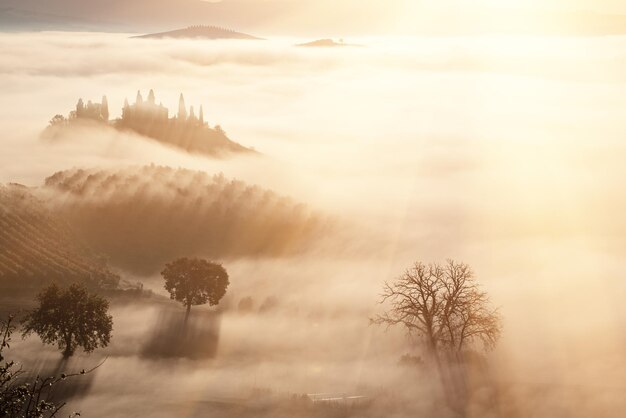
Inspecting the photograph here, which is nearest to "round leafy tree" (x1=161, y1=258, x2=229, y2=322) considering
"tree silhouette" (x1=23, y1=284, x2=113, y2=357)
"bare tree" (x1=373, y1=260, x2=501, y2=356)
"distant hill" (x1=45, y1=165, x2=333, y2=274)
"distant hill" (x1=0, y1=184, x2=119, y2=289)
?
"distant hill" (x1=0, y1=184, x2=119, y2=289)

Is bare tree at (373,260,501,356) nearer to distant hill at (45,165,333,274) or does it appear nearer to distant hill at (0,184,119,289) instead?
distant hill at (0,184,119,289)

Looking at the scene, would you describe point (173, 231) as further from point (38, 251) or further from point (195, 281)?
point (195, 281)

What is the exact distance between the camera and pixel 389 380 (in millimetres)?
88688

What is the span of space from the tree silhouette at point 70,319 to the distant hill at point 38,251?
132ft

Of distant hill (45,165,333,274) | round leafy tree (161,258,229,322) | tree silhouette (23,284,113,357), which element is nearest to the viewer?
tree silhouette (23,284,113,357)

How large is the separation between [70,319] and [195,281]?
86.5 ft

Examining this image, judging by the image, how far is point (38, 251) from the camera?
15338cm

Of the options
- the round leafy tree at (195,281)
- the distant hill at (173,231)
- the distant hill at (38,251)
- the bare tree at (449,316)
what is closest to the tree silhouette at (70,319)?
the round leafy tree at (195,281)

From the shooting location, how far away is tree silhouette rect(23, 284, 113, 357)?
9188 cm

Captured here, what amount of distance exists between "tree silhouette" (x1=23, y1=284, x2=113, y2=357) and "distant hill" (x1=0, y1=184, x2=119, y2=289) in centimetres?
4035

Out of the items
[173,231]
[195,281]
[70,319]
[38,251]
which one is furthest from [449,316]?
[173,231]

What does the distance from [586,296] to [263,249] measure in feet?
211

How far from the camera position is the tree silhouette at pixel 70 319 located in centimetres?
9188

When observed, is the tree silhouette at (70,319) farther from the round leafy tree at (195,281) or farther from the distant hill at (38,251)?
the distant hill at (38,251)
